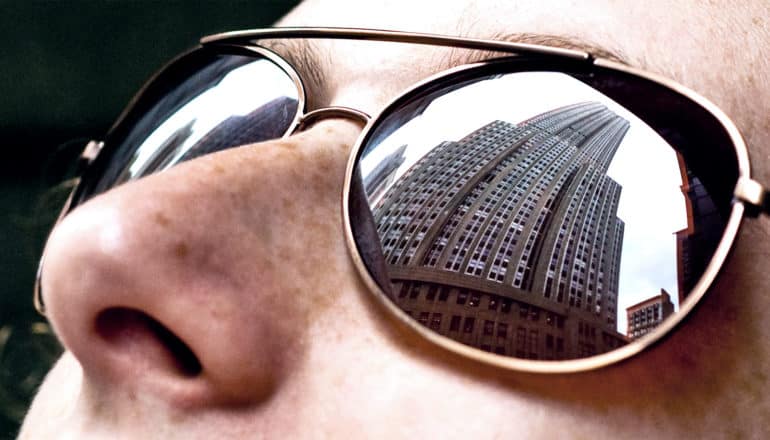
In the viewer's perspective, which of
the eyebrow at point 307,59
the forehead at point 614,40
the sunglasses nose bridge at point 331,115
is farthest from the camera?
the eyebrow at point 307,59

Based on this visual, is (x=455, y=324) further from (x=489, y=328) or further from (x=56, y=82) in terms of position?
(x=56, y=82)

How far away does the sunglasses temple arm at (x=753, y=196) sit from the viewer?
0.54m

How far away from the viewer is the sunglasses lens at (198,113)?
79cm

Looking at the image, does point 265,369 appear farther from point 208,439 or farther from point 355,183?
point 355,183

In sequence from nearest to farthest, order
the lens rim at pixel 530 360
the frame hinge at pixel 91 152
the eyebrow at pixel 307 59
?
the lens rim at pixel 530 360, the eyebrow at pixel 307 59, the frame hinge at pixel 91 152

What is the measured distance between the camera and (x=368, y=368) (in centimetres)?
57

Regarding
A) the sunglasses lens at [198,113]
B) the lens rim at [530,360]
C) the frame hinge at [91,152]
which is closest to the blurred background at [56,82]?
the frame hinge at [91,152]

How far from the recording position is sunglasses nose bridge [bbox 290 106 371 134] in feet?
2.42

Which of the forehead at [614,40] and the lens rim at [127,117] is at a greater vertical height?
the forehead at [614,40]

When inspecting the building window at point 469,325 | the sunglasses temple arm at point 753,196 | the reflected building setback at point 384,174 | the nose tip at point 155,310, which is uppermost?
the sunglasses temple arm at point 753,196

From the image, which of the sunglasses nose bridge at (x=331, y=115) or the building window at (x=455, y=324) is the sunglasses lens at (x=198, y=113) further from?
the building window at (x=455, y=324)

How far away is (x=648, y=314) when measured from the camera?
538mm

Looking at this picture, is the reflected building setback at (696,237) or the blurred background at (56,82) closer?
the reflected building setback at (696,237)

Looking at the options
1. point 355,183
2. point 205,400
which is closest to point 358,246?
point 355,183
